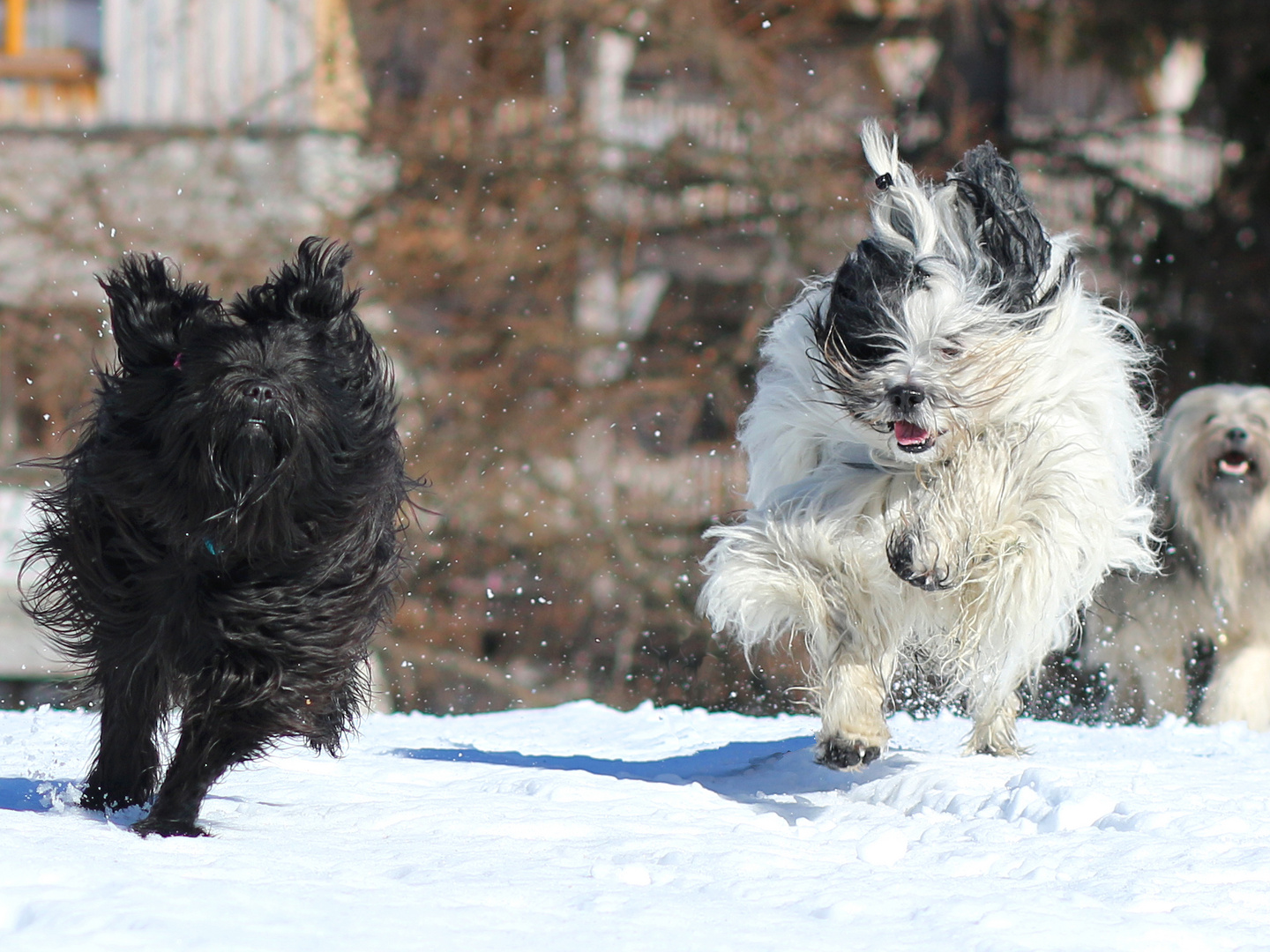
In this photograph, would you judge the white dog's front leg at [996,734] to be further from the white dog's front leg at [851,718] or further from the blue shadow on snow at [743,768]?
the white dog's front leg at [851,718]

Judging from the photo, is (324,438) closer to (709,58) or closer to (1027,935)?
(1027,935)

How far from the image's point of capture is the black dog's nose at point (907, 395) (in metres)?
4.02

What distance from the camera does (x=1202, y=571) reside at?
6270 millimetres

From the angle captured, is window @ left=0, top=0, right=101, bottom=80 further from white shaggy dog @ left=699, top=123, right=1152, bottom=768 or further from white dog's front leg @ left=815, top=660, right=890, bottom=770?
white dog's front leg @ left=815, top=660, right=890, bottom=770

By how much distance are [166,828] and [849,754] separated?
1859mm

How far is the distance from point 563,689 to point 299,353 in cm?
829

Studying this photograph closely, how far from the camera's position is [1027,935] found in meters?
2.61

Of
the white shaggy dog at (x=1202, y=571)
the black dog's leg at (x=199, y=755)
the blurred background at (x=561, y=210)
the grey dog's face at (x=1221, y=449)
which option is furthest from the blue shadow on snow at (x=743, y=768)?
the blurred background at (x=561, y=210)

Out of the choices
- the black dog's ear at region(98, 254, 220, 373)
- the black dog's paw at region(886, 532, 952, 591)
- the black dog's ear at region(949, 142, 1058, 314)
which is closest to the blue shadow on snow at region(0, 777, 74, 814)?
the black dog's ear at region(98, 254, 220, 373)

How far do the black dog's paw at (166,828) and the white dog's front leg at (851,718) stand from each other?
175cm

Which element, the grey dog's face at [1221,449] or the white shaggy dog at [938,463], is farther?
the grey dog's face at [1221,449]

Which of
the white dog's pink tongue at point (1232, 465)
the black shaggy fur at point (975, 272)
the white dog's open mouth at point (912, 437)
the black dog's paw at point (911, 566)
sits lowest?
the black dog's paw at point (911, 566)

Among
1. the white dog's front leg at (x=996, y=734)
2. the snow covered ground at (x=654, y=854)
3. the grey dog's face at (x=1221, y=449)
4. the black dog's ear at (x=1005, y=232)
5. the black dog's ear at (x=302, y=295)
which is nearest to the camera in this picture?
the snow covered ground at (x=654, y=854)

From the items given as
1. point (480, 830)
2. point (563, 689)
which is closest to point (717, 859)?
point (480, 830)
